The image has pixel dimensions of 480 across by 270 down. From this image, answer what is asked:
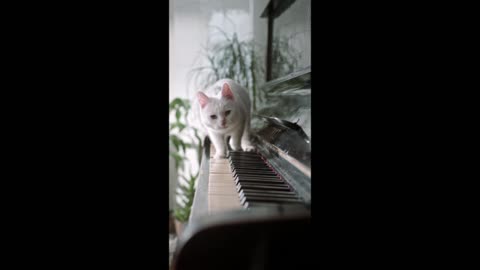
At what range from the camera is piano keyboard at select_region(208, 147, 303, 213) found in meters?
0.64

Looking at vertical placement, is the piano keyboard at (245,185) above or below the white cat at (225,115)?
below

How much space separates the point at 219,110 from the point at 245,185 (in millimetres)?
290

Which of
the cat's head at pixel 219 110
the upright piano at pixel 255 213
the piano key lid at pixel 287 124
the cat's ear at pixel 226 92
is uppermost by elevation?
the cat's ear at pixel 226 92

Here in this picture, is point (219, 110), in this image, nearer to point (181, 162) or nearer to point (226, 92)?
point (226, 92)

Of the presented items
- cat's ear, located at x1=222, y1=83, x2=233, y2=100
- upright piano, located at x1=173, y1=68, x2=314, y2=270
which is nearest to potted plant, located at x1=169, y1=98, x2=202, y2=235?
upright piano, located at x1=173, y1=68, x2=314, y2=270

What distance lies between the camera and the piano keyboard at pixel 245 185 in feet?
2.11

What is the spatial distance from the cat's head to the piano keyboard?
114 mm

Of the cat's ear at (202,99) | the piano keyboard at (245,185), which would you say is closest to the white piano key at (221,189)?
the piano keyboard at (245,185)

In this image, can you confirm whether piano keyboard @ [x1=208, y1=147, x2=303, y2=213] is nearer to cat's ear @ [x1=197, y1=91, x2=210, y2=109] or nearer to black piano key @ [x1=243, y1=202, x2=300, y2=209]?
black piano key @ [x1=243, y1=202, x2=300, y2=209]
